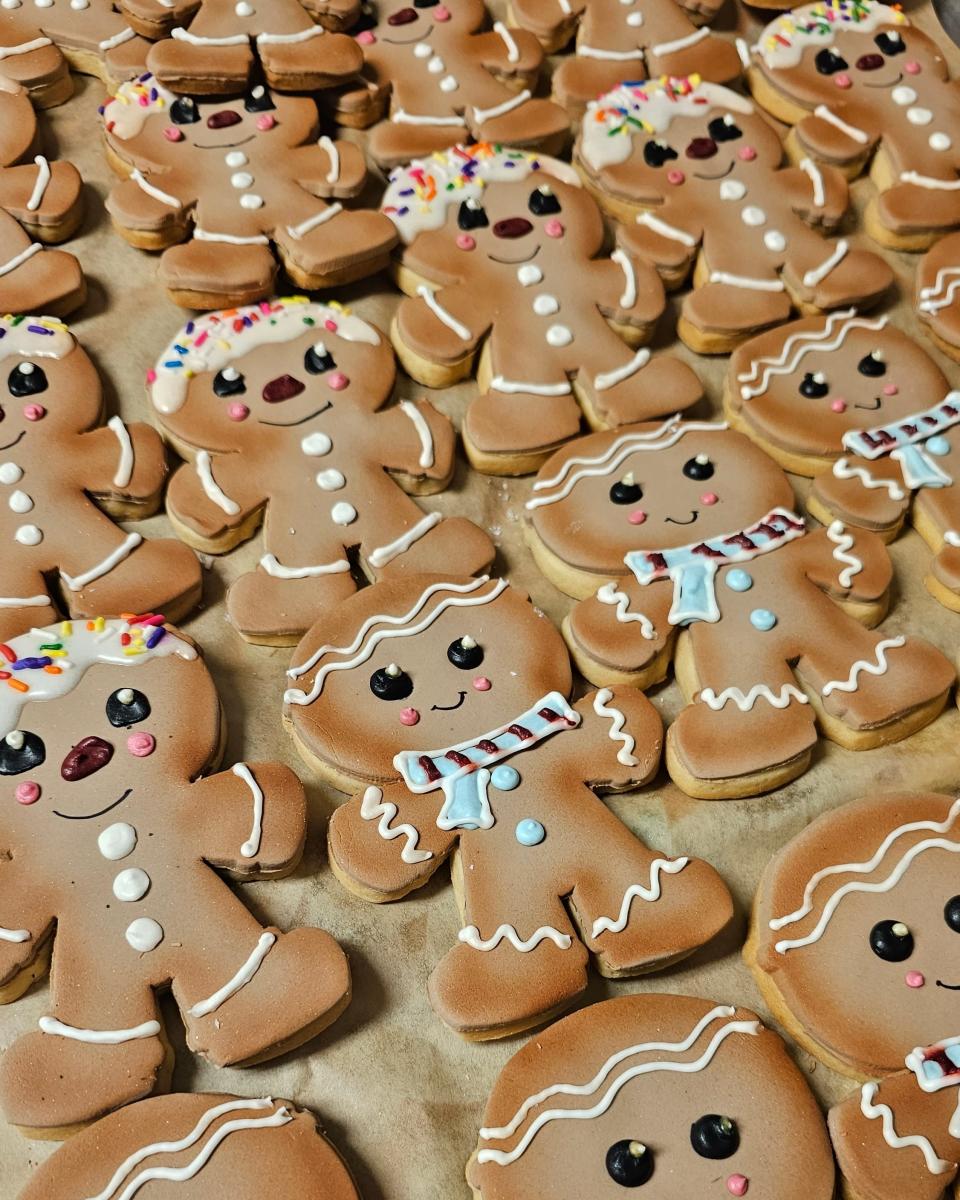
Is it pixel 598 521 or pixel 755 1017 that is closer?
pixel 755 1017

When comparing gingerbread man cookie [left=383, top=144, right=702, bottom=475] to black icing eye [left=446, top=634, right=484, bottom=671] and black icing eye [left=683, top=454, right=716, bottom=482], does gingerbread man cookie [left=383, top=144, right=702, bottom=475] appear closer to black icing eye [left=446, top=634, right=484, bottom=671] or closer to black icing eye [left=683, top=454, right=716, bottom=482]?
black icing eye [left=683, top=454, right=716, bottom=482]

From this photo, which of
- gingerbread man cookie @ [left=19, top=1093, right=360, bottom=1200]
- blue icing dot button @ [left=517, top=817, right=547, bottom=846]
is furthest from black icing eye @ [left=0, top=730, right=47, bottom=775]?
blue icing dot button @ [left=517, top=817, right=547, bottom=846]

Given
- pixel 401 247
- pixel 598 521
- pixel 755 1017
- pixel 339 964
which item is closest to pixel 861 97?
pixel 401 247

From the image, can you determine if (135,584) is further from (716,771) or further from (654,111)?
(654,111)

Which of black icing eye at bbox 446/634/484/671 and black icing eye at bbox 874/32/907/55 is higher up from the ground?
black icing eye at bbox 874/32/907/55

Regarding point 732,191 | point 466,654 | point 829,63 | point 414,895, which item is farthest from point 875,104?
point 414,895

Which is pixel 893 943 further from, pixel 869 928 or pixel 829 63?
pixel 829 63
